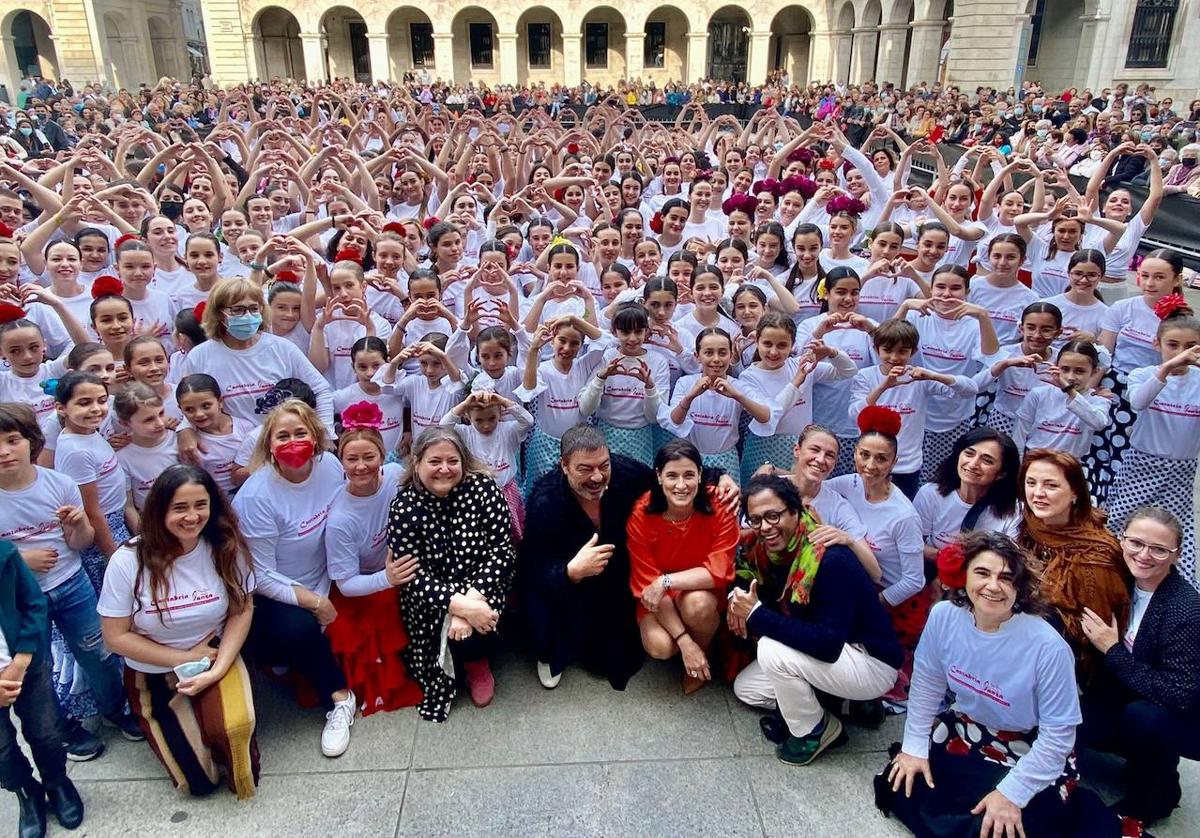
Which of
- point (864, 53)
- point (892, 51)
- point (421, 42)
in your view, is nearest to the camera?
point (892, 51)

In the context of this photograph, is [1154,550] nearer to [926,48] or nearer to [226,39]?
[926,48]

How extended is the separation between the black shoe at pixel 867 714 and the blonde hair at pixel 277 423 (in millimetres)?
2836

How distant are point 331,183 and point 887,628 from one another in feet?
22.2

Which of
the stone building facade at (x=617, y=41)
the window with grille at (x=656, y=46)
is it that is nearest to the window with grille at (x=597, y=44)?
the stone building facade at (x=617, y=41)

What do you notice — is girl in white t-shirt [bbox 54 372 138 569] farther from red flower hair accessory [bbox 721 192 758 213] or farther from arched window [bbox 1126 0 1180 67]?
arched window [bbox 1126 0 1180 67]

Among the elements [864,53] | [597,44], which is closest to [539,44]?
[597,44]

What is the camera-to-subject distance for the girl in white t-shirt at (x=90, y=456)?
3.60m

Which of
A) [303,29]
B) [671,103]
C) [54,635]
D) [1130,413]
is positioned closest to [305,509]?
Result: [54,635]

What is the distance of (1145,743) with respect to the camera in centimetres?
308

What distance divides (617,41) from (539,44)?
13.3 ft

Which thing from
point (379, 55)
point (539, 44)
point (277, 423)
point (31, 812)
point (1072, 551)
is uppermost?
point (539, 44)

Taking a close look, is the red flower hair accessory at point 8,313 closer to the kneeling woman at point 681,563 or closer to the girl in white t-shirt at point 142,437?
the girl in white t-shirt at point 142,437

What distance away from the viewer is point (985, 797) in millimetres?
2920

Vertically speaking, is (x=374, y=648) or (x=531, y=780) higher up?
(x=374, y=648)
